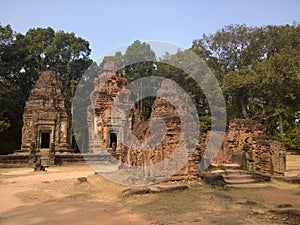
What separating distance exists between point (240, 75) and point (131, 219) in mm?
25939

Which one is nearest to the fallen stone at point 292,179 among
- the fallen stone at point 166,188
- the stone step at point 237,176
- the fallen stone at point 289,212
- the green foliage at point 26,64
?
the stone step at point 237,176

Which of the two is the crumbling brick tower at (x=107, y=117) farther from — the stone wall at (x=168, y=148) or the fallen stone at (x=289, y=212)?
the fallen stone at (x=289, y=212)

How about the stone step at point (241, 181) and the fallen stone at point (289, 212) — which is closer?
the fallen stone at point (289, 212)

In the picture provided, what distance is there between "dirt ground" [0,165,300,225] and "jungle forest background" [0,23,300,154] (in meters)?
18.1

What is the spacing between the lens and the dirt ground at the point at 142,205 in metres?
6.18

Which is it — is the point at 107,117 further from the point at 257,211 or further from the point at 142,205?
the point at 257,211

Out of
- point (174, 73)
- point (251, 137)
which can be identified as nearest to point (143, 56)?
point (174, 73)

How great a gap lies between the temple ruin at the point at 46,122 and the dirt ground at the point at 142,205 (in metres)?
14.4

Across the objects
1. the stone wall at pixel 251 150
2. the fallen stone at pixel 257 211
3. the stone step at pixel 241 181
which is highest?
the stone wall at pixel 251 150

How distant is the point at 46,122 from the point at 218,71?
17304 millimetres

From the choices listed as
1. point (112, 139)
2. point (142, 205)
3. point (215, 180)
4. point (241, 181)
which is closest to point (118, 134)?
point (112, 139)

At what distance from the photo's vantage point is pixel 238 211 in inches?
269

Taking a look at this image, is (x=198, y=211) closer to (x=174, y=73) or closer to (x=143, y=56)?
(x=174, y=73)

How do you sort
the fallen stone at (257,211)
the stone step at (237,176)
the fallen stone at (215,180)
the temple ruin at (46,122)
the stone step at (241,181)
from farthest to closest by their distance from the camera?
the temple ruin at (46,122) → the stone step at (237,176) → the stone step at (241,181) → the fallen stone at (215,180) → the fallen stone at (257,211)
